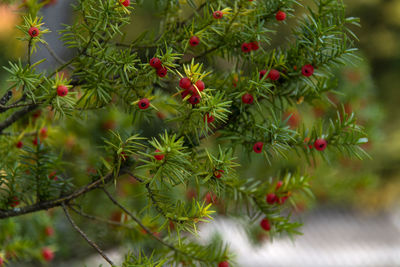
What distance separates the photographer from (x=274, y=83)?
58cm

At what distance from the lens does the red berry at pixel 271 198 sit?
0.65 metres

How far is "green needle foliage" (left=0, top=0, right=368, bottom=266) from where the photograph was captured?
0.50 metres

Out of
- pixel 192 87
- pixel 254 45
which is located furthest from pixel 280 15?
pixel 192 87

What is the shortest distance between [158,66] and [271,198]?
289 mm

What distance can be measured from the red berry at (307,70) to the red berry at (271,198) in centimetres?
20

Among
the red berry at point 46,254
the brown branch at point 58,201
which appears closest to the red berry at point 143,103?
the brown branch at point 58,201

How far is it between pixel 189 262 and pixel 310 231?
113 inches

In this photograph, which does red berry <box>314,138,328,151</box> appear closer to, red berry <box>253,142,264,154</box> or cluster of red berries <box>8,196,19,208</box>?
red berry <box>253,142,264,154</box>

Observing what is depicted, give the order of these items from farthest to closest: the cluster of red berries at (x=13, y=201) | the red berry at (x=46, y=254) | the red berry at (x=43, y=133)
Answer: the red berry at (x=46, y=254) < the red berry at (x=43, y=133) < the cluster of red berries at (x=13, y=201)

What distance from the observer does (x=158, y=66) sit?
0.49 meters

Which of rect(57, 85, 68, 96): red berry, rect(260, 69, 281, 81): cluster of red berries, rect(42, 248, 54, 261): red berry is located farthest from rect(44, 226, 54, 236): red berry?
rect(260, 69, 281, 81): cluster of red berries

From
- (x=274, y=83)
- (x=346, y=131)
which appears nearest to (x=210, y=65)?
(x=274, y=83)

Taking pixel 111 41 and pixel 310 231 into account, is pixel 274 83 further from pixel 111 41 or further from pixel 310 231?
pixel 310 231

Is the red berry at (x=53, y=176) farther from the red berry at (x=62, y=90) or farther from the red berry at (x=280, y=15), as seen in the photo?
the red berry at (x=280, y=15)
